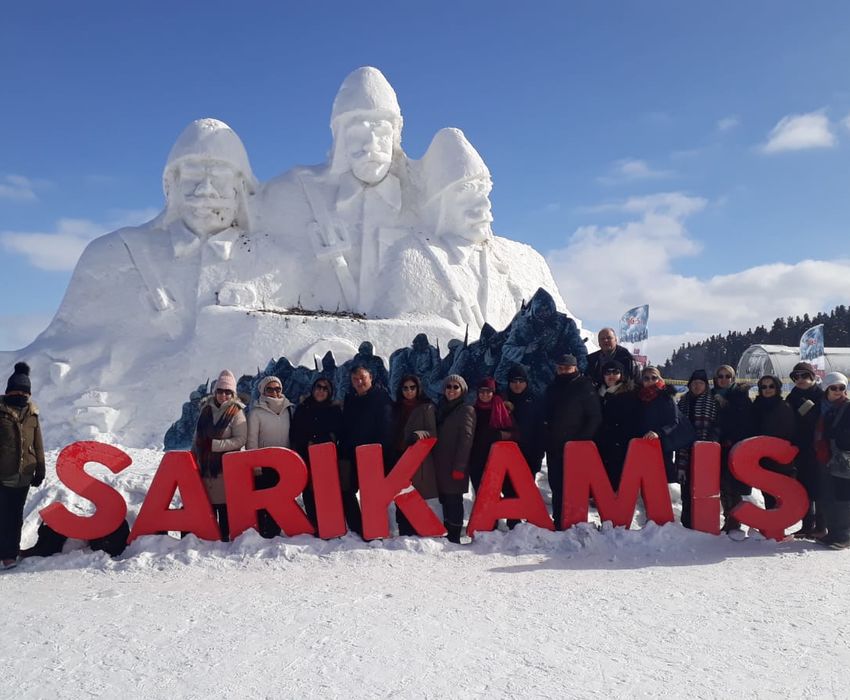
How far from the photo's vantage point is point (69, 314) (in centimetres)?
1291

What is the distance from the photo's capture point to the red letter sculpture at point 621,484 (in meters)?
5.89

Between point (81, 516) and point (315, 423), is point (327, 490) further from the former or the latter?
point (81, 516)

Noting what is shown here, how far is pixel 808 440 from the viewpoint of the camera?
20.1ft

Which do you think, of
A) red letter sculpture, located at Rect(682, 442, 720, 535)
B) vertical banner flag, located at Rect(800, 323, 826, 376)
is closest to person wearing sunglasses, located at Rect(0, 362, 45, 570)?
red letter sculpture, located at Rect(682, 442, 720, 535)

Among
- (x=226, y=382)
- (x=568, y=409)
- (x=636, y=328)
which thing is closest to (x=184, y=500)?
(x=226, y=382)

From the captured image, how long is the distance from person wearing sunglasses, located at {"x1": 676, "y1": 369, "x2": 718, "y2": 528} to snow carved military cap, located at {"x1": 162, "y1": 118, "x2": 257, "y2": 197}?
963cm

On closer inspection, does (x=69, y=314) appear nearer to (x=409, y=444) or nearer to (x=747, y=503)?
(x=409, y=444)

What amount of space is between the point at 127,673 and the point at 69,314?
10944 millimetres

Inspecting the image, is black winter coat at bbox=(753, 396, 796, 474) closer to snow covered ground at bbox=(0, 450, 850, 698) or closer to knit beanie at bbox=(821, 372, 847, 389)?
knit beanie at bbox=(821, 372, 847, 389)

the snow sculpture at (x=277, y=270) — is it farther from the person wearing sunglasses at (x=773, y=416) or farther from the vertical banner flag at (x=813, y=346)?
the vertical banner flag at (x=813, y=346)

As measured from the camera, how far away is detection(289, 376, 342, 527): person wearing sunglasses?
5836 millimetres

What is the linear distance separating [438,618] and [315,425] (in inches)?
85.9

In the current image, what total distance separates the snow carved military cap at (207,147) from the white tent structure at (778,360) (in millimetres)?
21617

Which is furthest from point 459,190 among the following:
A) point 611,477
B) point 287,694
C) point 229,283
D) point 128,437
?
point 287,694
